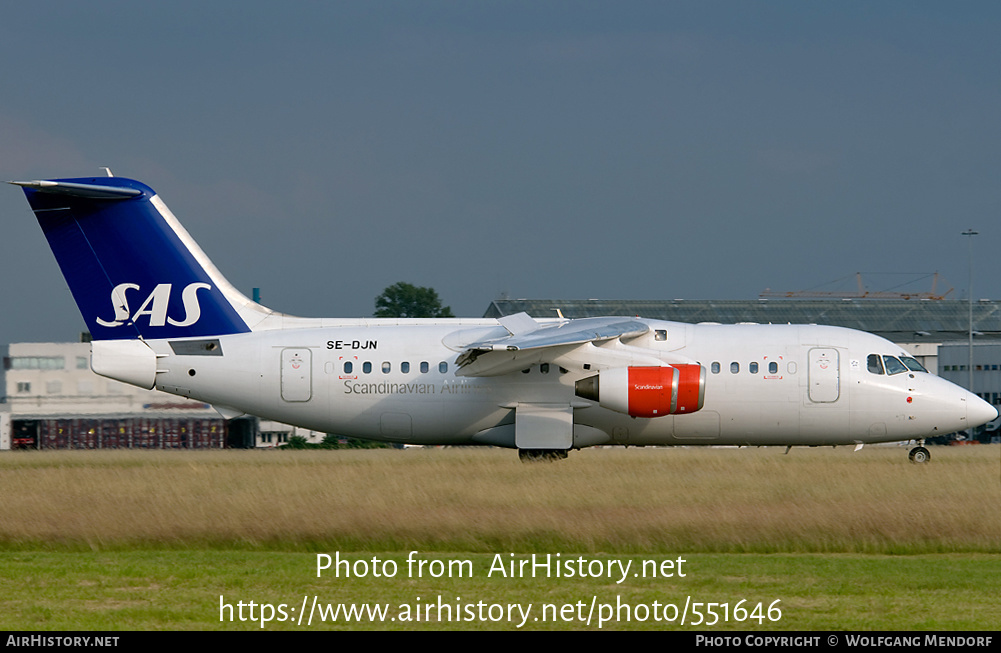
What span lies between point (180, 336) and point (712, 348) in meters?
A: 11.6

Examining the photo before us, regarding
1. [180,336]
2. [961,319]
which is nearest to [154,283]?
[180,336]

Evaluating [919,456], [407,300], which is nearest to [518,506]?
[919,456]

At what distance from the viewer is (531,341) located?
875 inches

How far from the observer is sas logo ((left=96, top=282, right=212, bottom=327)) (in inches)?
955

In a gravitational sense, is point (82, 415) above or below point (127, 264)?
below

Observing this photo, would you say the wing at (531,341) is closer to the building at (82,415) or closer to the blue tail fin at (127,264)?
the blue tail fin at (127,264)

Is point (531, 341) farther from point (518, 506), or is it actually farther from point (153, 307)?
point (153, 307)

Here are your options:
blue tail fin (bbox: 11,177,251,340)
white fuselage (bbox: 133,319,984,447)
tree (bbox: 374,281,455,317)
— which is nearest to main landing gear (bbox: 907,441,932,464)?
white fuselage (bbox: 133,319,984,447)

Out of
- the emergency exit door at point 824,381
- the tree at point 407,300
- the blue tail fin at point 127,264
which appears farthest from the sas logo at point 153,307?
the tree at point 407,300

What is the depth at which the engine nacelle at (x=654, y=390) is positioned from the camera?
73.8ft

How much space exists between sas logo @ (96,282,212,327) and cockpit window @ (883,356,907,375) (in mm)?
15228

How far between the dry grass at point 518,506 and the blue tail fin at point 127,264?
3.20 meters

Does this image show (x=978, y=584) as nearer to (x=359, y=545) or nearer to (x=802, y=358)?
(x=359, y=545)

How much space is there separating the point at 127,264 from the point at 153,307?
1.08 m
